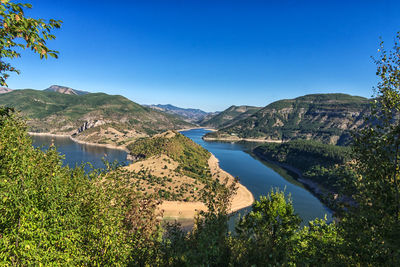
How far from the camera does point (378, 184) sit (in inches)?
301

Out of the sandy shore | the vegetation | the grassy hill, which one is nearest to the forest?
the grassy hill

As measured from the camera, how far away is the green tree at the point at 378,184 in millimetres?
7250

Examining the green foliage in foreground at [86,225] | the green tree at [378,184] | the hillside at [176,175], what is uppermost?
the green tree at [378,184]

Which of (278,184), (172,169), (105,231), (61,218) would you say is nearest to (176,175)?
(172,169)

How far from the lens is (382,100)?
29.4 ft

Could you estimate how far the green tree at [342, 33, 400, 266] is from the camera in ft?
23.8

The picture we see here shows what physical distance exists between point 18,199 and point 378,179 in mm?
15093

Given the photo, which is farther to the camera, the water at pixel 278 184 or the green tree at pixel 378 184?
the water at pixel 278 184

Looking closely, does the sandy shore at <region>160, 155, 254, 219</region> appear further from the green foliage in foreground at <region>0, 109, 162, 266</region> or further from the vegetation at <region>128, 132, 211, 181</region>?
the green foliage in foreground at <region>0, 109, 162, 266</region>

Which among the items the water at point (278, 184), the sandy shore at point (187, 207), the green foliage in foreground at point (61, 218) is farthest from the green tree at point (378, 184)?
the sandy shore at point (187, 207)

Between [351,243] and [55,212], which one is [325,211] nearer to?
[351,243]

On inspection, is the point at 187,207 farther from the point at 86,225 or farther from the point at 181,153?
the point at 86,225

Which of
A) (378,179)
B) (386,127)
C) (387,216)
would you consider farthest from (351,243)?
(386,127)

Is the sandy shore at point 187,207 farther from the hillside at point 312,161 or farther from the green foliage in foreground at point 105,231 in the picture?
the green foliage in foreground at point 105,231
